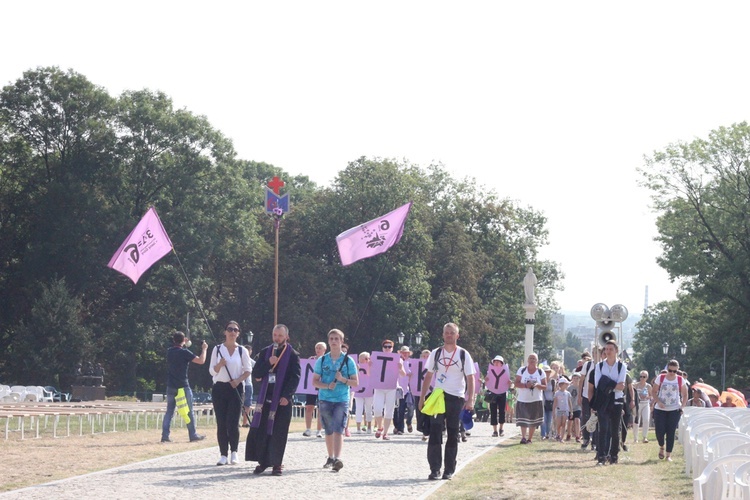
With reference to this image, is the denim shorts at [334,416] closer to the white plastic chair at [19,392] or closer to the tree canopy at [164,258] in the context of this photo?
the white plastic chair at [19,392]

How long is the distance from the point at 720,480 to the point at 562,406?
16891mm

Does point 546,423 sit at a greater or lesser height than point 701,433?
greater

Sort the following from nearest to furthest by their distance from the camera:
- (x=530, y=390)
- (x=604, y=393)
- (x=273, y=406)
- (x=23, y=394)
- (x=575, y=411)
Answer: (x=273, y=406) → (x=604, y=393) → (x=530, y=390) → (x=575, y=411) → (x=23, y=394)

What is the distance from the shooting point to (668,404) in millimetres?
20844

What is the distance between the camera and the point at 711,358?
6706 centimetres

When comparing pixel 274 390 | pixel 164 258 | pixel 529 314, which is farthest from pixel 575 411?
pixel 164 258

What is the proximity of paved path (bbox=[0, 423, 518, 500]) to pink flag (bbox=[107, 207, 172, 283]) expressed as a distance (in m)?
12.2

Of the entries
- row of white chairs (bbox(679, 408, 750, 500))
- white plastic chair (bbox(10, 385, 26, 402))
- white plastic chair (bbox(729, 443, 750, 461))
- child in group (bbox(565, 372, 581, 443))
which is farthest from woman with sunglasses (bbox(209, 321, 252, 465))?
white plastic chair (bbox(10, 385, 26, 402))

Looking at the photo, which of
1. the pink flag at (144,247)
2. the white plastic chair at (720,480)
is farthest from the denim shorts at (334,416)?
the pink flag at (144,247)

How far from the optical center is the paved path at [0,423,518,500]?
12422 millimetres

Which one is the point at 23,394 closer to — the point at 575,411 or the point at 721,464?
the point at 575,411

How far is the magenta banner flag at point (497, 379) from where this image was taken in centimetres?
2553

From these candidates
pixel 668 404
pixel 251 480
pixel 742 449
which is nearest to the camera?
pixel 742 449

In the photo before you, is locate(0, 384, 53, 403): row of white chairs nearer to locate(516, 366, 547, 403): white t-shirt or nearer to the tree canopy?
the tree canopy
